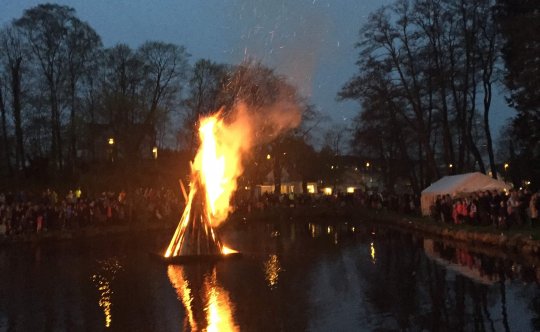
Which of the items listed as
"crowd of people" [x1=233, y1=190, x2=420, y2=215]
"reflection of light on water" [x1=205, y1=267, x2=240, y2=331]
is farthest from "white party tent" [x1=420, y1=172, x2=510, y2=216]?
"reflection of light on water" [x1=205, y1=267, x2=240, y2=331]

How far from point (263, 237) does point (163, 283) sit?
46.1ft

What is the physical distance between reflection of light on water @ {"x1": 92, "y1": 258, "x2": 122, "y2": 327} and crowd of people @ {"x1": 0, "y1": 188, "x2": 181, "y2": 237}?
441 inches

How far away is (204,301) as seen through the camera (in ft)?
39.7

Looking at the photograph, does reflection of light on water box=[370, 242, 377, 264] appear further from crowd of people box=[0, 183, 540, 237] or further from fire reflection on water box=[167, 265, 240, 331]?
fire reflection on water box=[167, 265, 240, 331]

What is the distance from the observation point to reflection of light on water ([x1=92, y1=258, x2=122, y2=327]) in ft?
38.5

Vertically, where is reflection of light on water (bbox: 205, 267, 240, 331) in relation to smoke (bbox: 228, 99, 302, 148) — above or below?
below

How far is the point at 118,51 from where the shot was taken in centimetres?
5100

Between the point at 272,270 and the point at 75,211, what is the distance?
1856cm

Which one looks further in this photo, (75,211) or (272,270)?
(75,211)

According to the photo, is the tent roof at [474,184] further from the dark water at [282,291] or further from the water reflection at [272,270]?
the water reflection at [272,270]

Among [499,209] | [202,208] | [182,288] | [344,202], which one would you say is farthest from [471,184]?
[182,288]

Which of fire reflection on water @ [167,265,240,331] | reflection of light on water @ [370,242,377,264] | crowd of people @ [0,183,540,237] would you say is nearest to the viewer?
fire reflection on water @ [167,265,240,331]

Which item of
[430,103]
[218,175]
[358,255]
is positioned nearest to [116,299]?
[218,175]

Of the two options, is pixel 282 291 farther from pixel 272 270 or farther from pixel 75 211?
pixel 75 211
